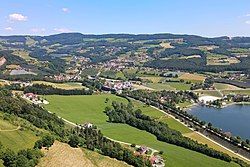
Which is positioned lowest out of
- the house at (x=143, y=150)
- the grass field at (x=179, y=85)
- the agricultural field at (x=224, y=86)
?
the grass field at (x=179, y=85)

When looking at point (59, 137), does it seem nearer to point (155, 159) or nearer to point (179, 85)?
point (155, 159)

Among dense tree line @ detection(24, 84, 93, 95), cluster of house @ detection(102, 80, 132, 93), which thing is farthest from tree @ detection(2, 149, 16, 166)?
cluster of house @ detection(102, 80, 132, 93)

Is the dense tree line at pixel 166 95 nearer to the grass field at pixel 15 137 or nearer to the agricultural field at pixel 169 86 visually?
the agricultural field at pixel 169 86

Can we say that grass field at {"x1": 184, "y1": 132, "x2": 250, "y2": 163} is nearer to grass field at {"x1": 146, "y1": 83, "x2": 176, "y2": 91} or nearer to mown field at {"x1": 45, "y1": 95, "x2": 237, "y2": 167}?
mown field at {"x1": 45, "y1": 95, "x2": 237, "y2": 167}

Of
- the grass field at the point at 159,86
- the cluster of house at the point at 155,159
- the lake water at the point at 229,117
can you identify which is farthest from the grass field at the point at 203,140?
the grass field at the point at 159,86

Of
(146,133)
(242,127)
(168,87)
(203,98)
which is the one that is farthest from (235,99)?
(146,133)

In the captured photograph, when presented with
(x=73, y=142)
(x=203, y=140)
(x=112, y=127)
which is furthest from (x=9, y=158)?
(x=203, y=140)
